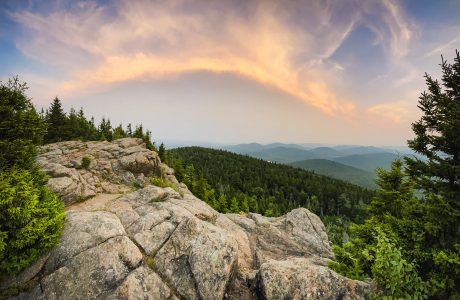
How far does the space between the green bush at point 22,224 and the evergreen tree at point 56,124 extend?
50.0 meters

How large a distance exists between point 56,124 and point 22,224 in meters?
54.0

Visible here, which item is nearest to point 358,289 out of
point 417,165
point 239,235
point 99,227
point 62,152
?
point 417,165

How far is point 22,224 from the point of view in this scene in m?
11.9

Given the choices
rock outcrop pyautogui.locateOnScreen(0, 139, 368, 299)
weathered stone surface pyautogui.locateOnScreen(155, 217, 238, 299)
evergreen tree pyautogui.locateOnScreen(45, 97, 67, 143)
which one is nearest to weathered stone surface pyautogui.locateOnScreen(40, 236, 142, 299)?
rock outcrop pyautogui.locateOnScreen(0, 139, 368, 299)

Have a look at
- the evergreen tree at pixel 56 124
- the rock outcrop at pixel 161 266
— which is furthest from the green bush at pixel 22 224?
the evergreen tree at pixel 56 124

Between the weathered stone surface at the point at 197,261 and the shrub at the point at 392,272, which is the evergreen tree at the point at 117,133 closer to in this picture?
the weathered stone surface at the point at 197,261

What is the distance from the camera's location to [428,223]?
12508mm

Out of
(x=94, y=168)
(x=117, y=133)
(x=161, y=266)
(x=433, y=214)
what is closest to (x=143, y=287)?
(x=161, y=266)

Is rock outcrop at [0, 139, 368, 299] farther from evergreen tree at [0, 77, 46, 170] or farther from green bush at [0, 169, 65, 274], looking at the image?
evergreen tree at [0, 77, 46, 170]

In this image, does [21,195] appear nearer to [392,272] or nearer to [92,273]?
[92,273]

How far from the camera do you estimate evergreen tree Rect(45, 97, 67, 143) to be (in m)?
54.8

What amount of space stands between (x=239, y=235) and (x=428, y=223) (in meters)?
12.2

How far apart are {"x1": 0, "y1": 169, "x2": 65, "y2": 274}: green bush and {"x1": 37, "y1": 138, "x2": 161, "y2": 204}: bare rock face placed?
1027 centimetres

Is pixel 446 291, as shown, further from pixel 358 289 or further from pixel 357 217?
pixel 357 217
